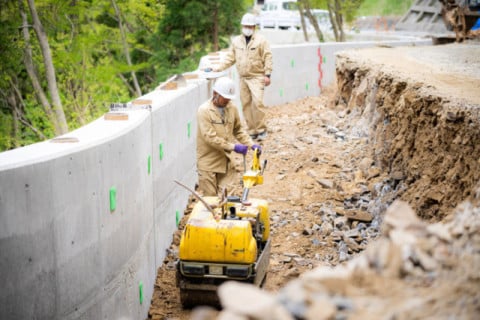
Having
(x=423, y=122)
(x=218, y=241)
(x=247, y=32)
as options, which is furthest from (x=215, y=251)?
(x=247, y=32)

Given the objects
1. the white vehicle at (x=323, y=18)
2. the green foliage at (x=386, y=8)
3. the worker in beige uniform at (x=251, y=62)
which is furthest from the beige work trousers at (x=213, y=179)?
the green foliage at (x=386, y=8)

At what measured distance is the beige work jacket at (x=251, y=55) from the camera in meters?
14.1

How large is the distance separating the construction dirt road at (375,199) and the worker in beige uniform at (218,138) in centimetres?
123

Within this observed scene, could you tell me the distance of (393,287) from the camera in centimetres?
385

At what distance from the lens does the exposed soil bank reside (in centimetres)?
780

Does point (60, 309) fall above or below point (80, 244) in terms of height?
below

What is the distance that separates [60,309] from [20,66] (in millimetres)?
22094

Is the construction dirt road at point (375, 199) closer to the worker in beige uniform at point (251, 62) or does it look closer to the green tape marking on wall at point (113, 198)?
the worker in beige uniform at point (251, 62)

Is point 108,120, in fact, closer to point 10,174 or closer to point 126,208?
point 126,208

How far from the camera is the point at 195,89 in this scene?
11.9 meters

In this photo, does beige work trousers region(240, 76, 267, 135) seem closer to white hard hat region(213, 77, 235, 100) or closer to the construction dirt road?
the construction dirt road

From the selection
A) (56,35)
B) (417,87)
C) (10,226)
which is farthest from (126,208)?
(56,35)

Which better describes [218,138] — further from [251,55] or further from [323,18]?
[323,18]

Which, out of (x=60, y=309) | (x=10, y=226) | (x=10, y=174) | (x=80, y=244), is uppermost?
(x=10, y=174)
